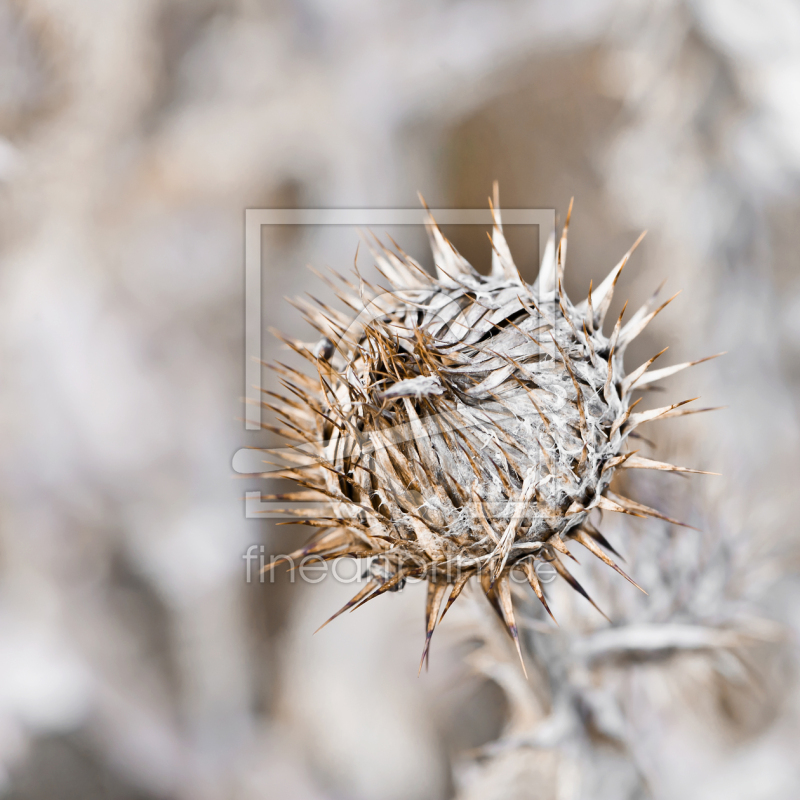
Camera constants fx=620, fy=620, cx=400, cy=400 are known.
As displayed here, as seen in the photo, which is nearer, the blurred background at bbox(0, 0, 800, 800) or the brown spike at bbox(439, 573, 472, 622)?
the brown spike at bbox(439, 573, 472, 622)

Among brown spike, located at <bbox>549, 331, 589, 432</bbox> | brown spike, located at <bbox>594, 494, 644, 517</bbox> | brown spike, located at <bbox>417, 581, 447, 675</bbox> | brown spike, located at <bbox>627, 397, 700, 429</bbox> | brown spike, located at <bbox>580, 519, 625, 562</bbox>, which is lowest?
brown spike, located at <bbox>417, 581, 447, 675</bbox>

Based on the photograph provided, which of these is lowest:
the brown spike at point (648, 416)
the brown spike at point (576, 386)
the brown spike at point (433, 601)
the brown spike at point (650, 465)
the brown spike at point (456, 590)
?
the brown spike at point (433, 601)

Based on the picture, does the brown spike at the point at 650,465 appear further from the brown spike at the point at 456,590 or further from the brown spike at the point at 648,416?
the brown spike at the point at 456,590

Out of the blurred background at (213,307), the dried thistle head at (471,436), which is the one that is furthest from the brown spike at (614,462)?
the blurred background at (213,307)

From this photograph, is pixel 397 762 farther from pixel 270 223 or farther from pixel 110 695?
pixel 270 223

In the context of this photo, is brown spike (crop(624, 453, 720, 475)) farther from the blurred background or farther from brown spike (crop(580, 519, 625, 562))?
the blurred background

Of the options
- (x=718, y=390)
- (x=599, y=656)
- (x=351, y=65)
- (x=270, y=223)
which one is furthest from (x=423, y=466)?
(x=351, y=65)

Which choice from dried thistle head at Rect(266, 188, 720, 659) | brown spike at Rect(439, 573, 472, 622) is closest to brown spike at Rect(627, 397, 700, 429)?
dried thistle head at Rect(266, 188, 720, 659)
